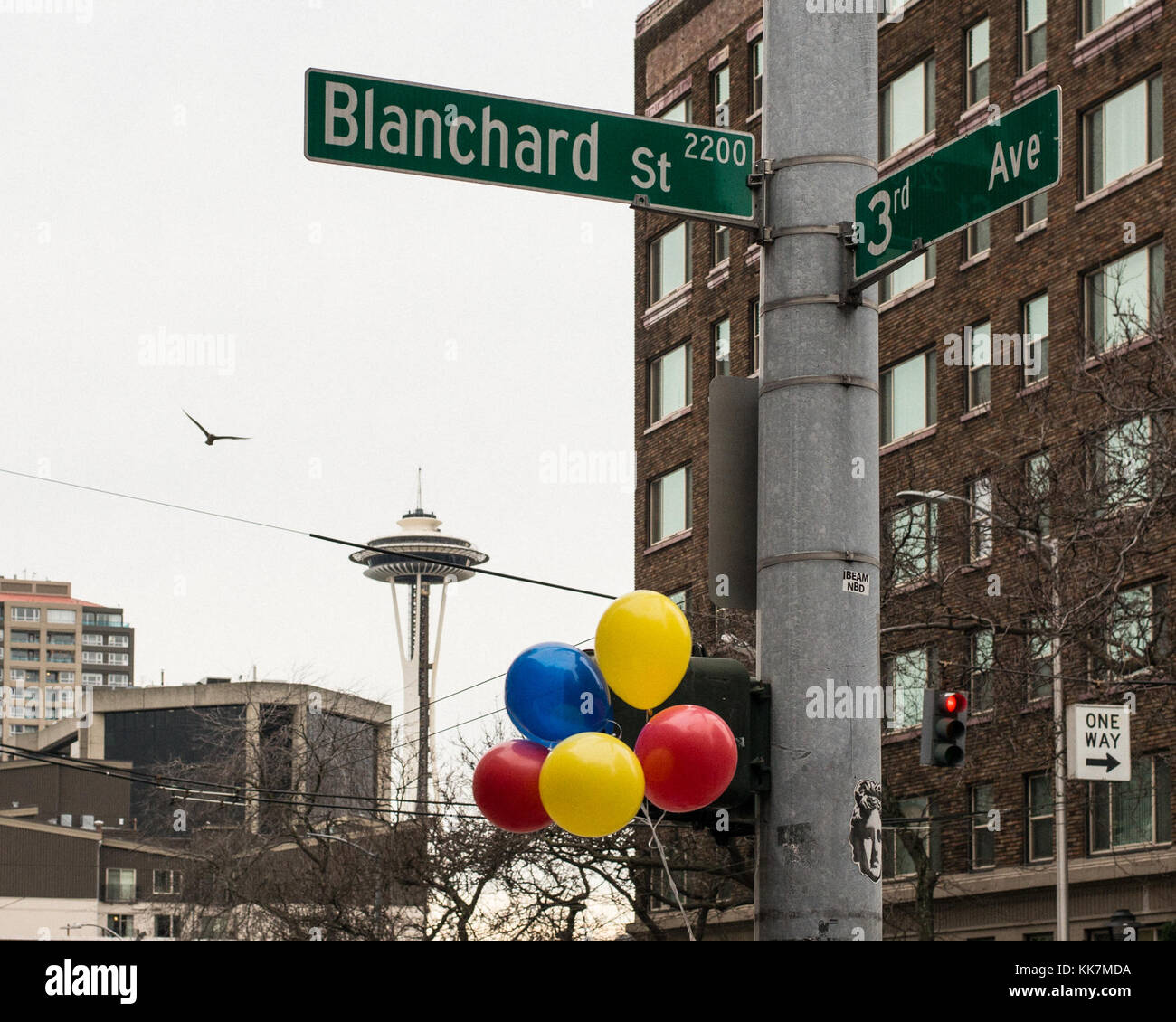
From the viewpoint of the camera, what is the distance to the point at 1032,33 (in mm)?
41344

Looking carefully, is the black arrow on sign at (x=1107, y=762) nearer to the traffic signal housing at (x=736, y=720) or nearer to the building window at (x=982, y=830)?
the traffic signal housing at (x=736, y=720)

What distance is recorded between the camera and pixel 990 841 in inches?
1566

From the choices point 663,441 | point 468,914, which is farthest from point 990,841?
point 663,441

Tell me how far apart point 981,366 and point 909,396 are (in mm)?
2770

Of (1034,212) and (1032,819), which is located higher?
(1034,212)

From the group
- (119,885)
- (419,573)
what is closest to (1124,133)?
(119,885)

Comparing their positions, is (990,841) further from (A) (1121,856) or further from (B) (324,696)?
(B) (324,696)

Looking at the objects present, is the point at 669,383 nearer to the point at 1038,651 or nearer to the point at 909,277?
the point at 909,277

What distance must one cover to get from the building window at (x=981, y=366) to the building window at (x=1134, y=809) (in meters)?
9.12

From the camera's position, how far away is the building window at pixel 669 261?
5434 cm

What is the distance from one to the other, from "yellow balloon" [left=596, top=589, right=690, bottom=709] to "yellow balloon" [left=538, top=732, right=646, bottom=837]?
0.71ft

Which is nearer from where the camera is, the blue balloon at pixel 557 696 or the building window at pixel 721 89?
the blue balloon at pixel 557 696

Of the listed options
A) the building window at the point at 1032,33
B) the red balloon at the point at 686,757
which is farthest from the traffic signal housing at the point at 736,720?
the building window at the point at 1032,33

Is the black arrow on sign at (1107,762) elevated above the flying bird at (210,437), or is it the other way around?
the flying bird at (210,437)
